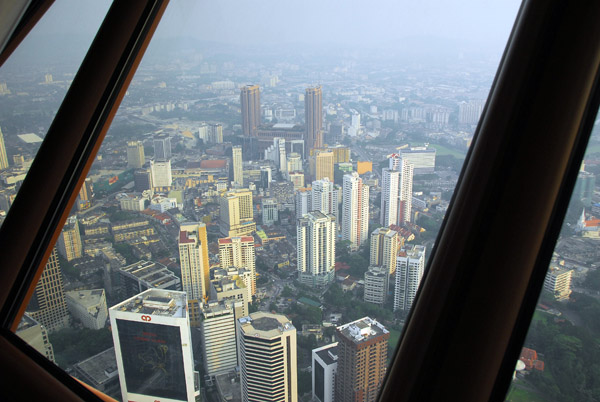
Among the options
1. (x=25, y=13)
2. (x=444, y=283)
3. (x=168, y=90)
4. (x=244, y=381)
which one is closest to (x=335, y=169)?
(x=244, y=381)

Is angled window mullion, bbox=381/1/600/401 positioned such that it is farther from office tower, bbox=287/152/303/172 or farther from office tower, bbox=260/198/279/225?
office tower, bbox=287/152/303/172

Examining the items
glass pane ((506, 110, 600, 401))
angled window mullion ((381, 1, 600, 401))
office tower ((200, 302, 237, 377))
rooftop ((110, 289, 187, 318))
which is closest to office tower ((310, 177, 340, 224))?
office tower ((200, 302, 237, 377))

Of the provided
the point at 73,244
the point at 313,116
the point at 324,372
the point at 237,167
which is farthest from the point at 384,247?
the point at 73,244

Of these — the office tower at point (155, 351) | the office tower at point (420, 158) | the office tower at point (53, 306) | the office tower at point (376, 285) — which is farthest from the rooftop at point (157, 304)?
the office tower at point (420, 158)

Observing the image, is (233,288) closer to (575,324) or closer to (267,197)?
(267,197)

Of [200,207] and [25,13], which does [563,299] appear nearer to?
[25,13]

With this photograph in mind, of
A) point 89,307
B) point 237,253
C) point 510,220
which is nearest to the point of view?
point 510,220
